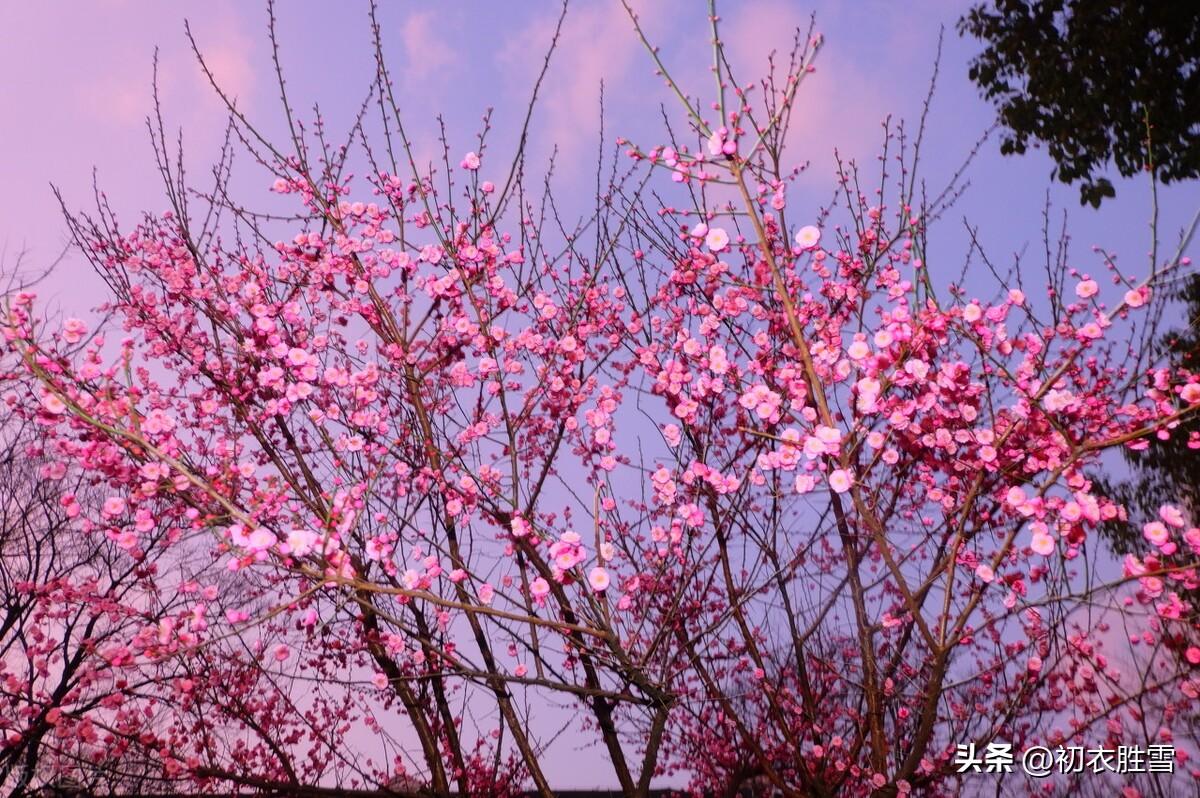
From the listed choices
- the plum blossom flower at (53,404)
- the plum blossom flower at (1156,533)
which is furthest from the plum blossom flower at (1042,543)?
the plum blossom flower at (53,404)

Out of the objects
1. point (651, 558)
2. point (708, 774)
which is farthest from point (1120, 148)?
point (708, 774)

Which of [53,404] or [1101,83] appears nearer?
[53,404]

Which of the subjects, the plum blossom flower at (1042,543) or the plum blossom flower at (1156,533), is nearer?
the plum blossom flower at (1156,533)

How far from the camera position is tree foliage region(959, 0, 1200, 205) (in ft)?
24.8

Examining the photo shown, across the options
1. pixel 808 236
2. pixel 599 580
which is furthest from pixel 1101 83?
pixel 599 580

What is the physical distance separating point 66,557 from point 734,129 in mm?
11060

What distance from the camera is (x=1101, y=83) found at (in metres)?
7.93

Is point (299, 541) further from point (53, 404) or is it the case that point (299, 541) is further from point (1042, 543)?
point (1042, 543)

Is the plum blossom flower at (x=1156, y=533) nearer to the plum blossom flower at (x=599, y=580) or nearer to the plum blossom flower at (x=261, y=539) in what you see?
the plum blossom flower at (x=599, y=580)

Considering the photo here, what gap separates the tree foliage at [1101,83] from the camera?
24.8 feet

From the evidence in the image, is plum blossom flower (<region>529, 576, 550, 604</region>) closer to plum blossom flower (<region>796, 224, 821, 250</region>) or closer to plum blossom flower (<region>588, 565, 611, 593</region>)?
plum blossom flower (<region>588, 565, 611, 593</region>)

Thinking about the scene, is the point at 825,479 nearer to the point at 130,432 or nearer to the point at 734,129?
the point at 734,129

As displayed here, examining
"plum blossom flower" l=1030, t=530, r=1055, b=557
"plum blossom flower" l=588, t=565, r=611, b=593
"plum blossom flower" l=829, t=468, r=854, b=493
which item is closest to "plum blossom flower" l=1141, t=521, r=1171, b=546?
"plum blossom flower" l=1030, t=530, r=1055, b=557

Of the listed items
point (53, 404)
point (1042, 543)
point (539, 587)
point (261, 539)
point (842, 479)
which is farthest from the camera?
Answer: point (539, 587)
